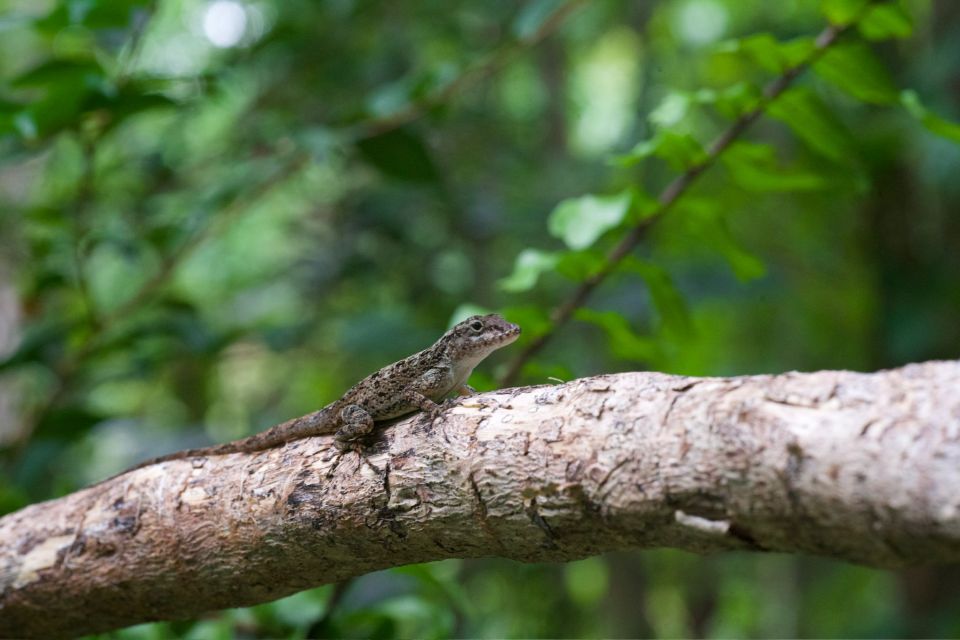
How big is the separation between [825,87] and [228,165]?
4.76 meters

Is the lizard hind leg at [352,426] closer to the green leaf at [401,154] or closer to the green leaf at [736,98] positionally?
the green leaf at [736,98]

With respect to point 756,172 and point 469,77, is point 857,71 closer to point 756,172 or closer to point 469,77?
point 756,172

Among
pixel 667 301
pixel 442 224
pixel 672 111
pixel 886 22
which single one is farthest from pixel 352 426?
pixel 442 224

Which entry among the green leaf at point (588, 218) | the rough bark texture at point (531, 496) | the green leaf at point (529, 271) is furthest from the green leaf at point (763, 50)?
the rough bark texture at point (531, 496)

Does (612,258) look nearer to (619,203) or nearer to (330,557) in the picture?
(619,203)

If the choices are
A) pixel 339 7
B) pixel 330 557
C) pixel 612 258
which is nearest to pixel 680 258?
pixel 339 7

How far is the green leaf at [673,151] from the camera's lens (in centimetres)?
301

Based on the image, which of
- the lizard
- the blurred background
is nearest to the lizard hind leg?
the lizard

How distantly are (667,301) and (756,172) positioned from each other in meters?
0.59

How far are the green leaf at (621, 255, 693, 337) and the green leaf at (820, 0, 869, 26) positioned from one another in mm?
1066

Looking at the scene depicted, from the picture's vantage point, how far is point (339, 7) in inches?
240

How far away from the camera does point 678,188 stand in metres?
3.23

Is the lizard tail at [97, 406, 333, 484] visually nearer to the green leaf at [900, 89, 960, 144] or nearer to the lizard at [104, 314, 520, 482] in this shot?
the lizard at [104, 314, 520, 482]

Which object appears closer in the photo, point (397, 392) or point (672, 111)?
point (397, 392)
